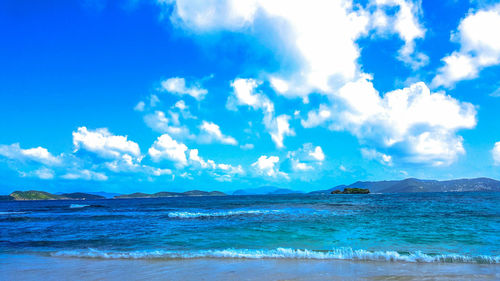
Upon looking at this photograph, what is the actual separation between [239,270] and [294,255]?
3620mm

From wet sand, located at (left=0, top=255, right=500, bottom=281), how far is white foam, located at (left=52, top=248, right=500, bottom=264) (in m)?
0.67

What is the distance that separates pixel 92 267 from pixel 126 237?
351 inches

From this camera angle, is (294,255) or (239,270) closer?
(239,270)

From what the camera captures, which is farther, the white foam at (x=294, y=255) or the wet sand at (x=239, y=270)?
the white foam at (x=294, y=255)

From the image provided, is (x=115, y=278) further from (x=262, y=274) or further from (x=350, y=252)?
(x=350, y=252)

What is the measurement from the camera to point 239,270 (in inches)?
471

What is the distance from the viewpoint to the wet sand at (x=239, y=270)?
10.8m

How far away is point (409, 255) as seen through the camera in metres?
13.7

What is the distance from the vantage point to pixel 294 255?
14.4m

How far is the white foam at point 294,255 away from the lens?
1315 centimetres

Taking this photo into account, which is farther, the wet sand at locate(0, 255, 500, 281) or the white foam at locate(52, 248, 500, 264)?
the white foam at locate(52, 248, 500, 264)

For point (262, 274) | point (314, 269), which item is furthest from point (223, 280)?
point (314, 269)

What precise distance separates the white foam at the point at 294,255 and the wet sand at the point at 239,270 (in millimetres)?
667

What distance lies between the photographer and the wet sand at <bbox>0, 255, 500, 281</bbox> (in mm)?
10828
